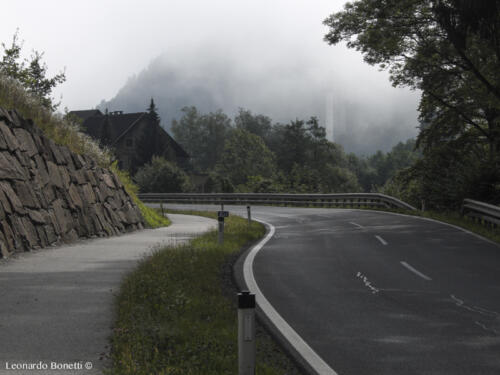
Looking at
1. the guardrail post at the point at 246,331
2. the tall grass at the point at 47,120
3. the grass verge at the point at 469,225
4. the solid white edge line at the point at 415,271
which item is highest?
the tall grass at the point at 47,120

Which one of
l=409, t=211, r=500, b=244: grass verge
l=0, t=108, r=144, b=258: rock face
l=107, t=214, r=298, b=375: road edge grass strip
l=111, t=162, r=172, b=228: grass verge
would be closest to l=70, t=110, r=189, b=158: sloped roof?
l=111, t=162, r=172, b=228: grass verge

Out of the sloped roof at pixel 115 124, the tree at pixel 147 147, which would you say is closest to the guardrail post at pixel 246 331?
the tree at pixel 147 147

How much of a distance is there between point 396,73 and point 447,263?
16282 millimetres

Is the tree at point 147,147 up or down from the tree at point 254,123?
down

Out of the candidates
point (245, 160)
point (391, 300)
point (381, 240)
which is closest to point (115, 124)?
point (245, 160)

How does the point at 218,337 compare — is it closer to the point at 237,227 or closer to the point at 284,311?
the point at 284,311

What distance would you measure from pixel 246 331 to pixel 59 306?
351 cm

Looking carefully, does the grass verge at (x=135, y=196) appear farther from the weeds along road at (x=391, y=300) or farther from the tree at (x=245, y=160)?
the tree at (x=245, y=160)

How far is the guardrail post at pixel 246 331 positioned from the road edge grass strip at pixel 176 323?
0.32 meters

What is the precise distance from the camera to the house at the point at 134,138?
235 ft

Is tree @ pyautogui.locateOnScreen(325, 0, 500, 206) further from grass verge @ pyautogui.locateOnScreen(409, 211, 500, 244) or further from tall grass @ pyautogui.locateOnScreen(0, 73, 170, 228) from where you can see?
tall grass @ pyautogui.locateOnScreen(0, 73, 170, 228)

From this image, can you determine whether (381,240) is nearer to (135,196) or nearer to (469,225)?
(469,225)

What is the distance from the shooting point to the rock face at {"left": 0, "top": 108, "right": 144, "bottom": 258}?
11.4 m

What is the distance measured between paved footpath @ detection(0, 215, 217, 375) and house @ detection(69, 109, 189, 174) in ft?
197
